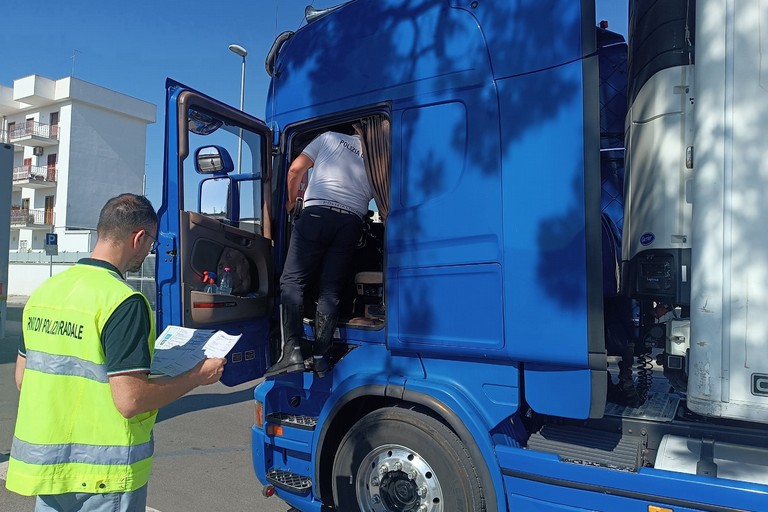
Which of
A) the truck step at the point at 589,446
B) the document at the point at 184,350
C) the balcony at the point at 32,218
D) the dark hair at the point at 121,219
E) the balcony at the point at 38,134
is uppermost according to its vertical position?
the balcony at the point at 38,134

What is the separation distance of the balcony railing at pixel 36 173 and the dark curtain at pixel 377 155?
45.2m

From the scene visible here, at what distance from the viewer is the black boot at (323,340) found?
3314 mm

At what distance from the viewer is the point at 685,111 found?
2432 mm

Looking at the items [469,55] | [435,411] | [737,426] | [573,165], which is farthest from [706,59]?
[435,411]

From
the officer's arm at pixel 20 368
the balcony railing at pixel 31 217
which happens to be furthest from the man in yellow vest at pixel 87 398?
the balcony railing at pixel 31 217

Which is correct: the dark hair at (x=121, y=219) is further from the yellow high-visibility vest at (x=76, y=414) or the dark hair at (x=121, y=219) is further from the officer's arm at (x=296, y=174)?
the officer's arm at (x=296, y=174)

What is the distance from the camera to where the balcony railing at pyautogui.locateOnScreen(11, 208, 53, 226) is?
4134 cm

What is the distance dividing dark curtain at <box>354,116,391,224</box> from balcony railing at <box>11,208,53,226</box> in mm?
45412

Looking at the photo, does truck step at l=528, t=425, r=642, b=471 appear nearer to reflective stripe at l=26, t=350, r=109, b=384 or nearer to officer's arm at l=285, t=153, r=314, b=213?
reflective stripe at l=26, t=350, r=109, b=384

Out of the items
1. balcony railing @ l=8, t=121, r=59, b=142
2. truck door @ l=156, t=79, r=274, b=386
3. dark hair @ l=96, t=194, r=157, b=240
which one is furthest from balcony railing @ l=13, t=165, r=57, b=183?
dark hair @ l=96, t=194, r=157, b=240

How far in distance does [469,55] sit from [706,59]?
104 cm

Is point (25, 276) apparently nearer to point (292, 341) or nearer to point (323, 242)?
point (292, 341)

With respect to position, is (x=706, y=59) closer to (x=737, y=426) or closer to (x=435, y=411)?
(x=737, y=426)

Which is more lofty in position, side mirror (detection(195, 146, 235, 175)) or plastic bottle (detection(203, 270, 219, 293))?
side mirror (detection(195, 146, 235, 175))
